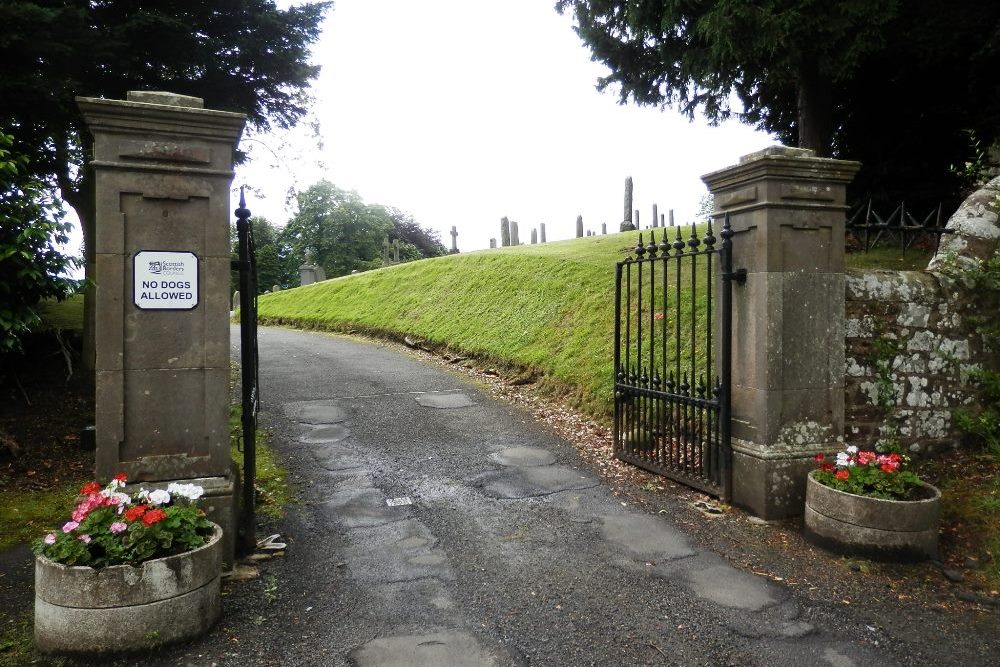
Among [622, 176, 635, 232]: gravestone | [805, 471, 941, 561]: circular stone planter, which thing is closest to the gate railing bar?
[805, 471, 941, 561]: circular stone planter

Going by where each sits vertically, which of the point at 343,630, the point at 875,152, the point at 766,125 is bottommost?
the point at 343,630

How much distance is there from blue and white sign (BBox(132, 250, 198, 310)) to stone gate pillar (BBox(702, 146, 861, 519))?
14.2 feet

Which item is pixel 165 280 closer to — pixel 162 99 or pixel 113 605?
pixel 162 99

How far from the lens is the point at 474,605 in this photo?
3.77 metres

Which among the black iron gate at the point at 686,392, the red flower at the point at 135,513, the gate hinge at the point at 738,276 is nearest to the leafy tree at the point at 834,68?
the black iron gate at the point at 686,392

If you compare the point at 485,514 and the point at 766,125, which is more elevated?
the point at 766,125

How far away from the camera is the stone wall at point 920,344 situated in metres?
5.56

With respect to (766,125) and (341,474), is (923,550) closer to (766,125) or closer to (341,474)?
(341,474)

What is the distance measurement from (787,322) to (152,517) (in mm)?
4753

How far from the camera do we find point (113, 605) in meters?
3.15

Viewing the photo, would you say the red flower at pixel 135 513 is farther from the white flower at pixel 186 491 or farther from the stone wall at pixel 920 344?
the stone wall at pixel 920 344

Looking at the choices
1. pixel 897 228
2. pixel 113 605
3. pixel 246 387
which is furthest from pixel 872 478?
pixel 113 605

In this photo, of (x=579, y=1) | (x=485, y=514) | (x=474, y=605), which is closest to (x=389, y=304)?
(x=579, y=1)

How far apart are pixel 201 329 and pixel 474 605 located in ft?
8.17
